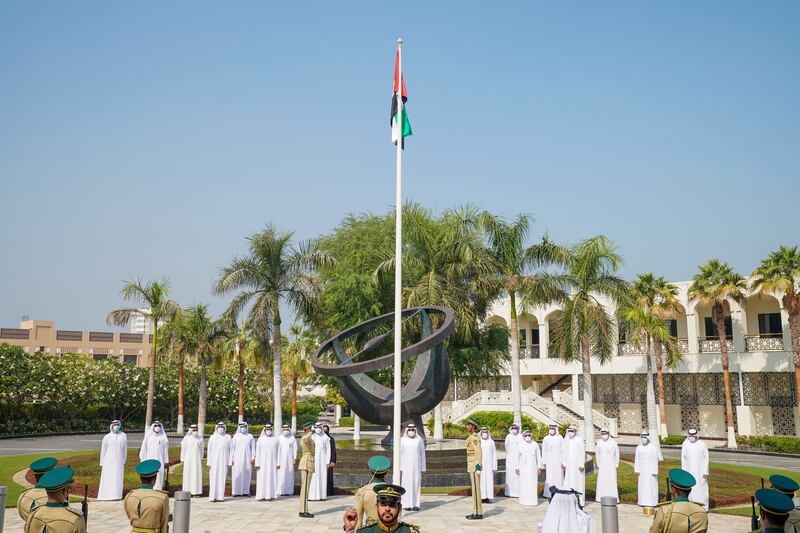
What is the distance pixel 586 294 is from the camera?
26.5 metres

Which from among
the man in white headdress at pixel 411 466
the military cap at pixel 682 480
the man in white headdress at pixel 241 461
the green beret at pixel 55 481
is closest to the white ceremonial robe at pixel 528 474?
the man in white headdress at pixel 411 466

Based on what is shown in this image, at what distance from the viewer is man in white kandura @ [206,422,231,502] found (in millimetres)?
15203

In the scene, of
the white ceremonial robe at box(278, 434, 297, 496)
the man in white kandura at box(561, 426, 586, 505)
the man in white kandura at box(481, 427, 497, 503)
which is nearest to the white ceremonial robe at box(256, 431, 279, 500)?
the white ceremonial robe at box(278, 434, 297, 496)

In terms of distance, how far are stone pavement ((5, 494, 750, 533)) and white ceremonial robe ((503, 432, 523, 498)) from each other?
773 mm

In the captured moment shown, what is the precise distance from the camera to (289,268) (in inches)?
1115

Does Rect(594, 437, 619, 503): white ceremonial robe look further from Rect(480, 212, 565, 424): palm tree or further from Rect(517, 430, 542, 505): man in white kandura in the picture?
Rect(480, 212, 565, 424): palm tree

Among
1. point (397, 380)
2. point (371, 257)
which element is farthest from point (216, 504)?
point (371, 257)

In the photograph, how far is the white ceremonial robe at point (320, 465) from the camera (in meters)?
15.0

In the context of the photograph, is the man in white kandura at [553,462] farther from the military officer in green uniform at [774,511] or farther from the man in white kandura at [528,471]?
the military officer in green uniform at [774,511]

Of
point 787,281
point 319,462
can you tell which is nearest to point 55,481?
point 319,462

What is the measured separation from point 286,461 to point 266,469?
2.40ft

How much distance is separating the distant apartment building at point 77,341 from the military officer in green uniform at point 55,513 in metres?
79.2

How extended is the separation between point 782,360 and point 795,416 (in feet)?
12.9

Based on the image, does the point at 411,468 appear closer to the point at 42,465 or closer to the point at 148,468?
the point at 148,468
